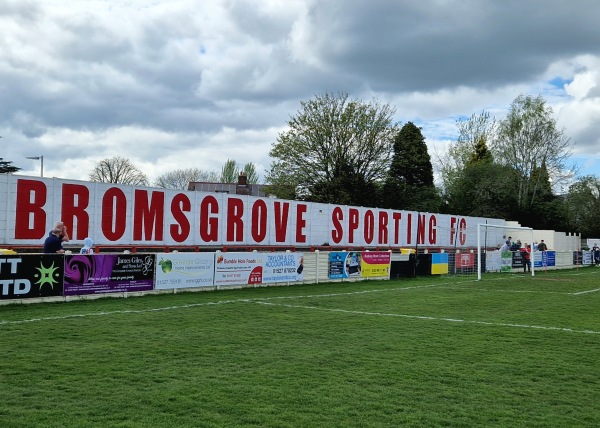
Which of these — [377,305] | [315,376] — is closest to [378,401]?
[315,376]

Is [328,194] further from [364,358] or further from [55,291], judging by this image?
[364,358]

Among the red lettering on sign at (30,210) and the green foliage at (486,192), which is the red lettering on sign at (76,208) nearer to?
the red lettering on sign at (30,210)

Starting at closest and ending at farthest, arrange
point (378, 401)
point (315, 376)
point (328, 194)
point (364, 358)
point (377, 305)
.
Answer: point (378, 401) < point (315, 376) < point (364, 358) < point (377, 305) < point (328, 194)

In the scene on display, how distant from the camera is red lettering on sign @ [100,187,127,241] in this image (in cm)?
2272

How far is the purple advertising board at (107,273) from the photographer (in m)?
16.9

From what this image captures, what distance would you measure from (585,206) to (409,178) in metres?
20.3

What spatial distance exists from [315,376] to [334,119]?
161ft

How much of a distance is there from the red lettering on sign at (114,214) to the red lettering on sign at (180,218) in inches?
92.1

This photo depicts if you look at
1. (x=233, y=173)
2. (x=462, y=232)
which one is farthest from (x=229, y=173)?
(x=462, y=232)

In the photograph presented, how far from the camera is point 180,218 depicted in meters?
25.4

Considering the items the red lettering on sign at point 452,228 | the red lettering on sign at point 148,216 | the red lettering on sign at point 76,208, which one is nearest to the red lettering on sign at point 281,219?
the red lettering on sign at point 148,216

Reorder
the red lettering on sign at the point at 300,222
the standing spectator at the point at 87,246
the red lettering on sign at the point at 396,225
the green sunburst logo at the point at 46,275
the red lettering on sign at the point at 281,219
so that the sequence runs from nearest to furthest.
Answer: the green sunburst logo at the point at 46,275 < the standing spectator at the point at 87,246 < the red lettering on sign at the point at 281,219 < the red lettering on sign at the point at 300,222 < the red lettering on sign at the point at 396,225

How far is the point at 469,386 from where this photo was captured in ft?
25.9

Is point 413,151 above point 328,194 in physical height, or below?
above
